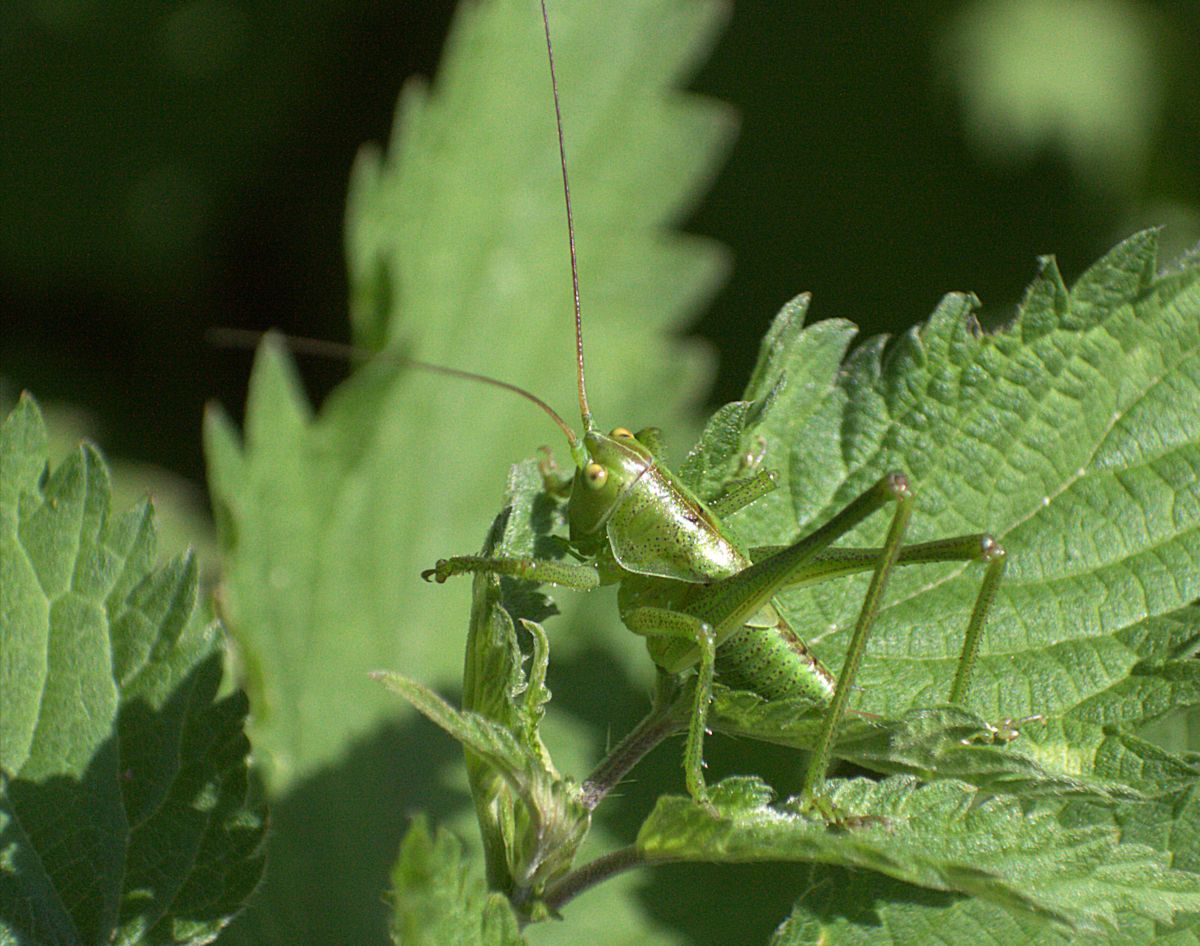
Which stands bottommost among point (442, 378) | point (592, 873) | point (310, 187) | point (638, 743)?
point (592, 873)

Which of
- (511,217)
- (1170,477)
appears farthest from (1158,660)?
(511,217)

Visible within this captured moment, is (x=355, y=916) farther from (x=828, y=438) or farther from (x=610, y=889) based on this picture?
(x=828, y=438)

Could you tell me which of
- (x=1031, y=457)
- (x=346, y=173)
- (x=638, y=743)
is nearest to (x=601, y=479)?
(x=638, y=743)

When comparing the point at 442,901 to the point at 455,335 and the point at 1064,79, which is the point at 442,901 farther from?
the point at 1064,79

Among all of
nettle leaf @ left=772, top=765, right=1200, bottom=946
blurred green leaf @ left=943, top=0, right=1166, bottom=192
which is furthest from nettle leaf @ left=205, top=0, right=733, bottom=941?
blurred green leaf @ left=943, top=0, right=1166, bottom=192

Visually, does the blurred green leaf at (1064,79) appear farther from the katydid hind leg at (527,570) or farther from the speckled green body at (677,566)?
the katydid hind leg at (527,570)

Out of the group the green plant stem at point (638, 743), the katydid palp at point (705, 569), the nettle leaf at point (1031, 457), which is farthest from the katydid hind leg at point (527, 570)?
the nettle leaf at point (1031, 457)
